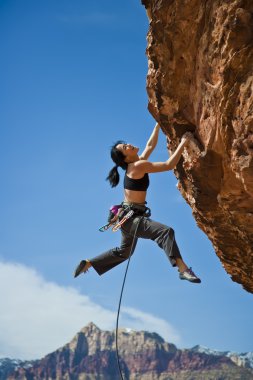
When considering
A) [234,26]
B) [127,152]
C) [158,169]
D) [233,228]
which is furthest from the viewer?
[233,228]

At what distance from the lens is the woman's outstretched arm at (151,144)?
393 inches

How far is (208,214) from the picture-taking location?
408 inches

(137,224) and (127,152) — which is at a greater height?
(127,152)

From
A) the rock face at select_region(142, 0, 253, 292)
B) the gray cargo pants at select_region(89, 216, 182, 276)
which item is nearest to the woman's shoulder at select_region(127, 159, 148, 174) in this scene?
the gray cargo pants at select_region(89, 216, 182, 276)

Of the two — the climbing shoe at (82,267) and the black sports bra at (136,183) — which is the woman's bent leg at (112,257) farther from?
the black sports bra at (136,183)

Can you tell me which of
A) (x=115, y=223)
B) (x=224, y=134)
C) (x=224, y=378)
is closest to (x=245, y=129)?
(x=224, y=134)

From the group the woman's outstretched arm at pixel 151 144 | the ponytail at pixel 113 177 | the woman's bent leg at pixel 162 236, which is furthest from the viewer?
the woman's outstretched arm at pixel 151 144

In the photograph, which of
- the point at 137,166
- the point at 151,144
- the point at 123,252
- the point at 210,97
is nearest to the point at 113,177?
the point at 137,166

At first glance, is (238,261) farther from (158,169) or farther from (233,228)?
(158,169)

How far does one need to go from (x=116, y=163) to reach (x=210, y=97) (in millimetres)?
2210

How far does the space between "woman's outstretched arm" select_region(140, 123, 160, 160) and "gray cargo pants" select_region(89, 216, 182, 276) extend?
5.65ft

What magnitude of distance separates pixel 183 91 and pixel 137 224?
8.70 ft

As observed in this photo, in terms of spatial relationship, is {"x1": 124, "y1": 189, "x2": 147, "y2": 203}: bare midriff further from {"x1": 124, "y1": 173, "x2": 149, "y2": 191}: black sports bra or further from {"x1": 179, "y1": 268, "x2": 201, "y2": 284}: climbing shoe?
{"x1": 179, "y1": 268, "x2": 201, "y2": 284}: climbing shoe

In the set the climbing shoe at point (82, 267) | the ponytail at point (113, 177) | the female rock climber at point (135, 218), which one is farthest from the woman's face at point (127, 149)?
the climbing shoe at point (82, 267)
